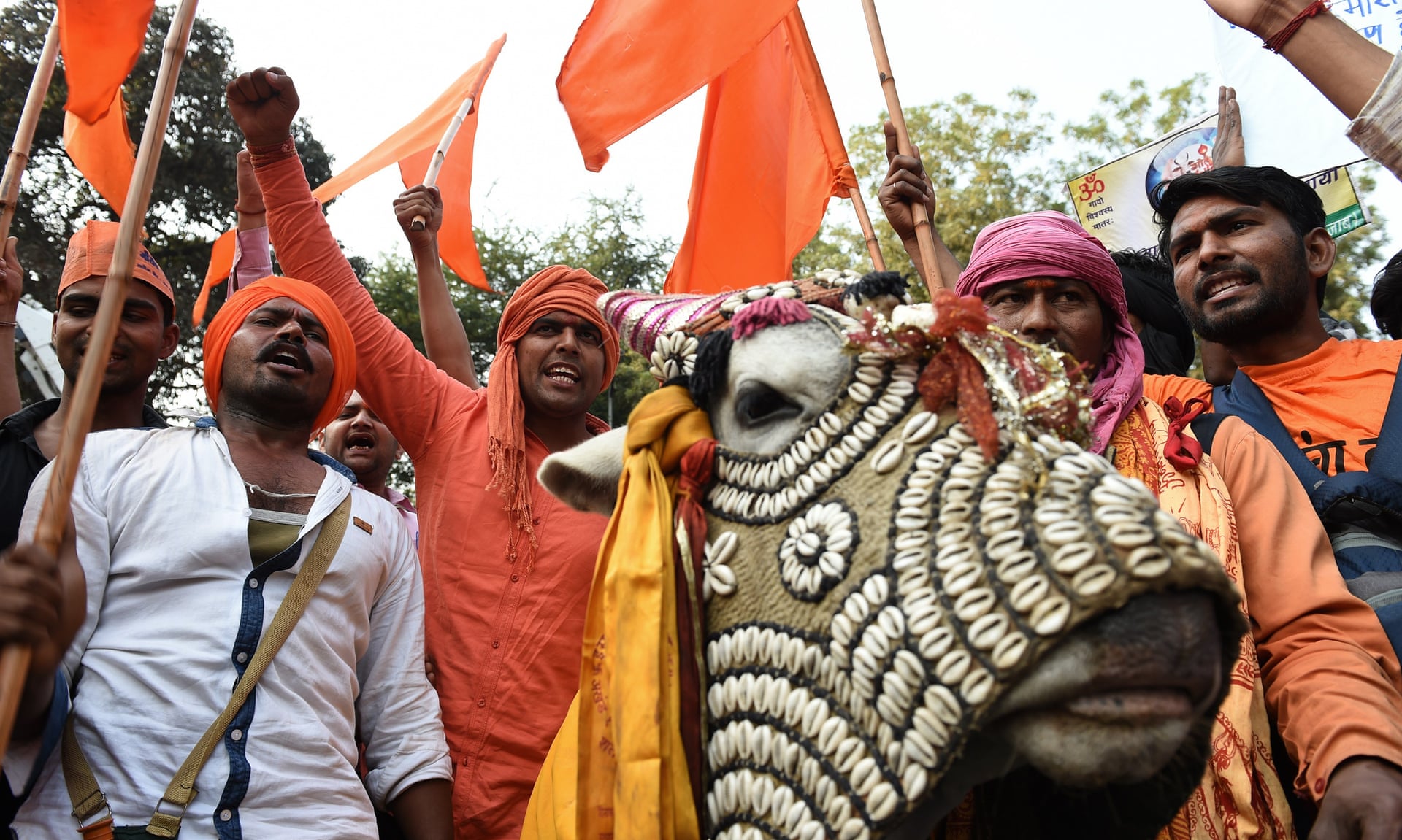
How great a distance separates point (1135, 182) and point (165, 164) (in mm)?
12587

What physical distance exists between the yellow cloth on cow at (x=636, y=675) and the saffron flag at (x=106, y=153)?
3.58 meters

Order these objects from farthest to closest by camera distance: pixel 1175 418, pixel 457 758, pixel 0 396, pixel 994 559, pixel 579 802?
pixel 0 396 < pixel 457 758 < pixel 1175 418 < pixel 579 802 < pixel 994 559

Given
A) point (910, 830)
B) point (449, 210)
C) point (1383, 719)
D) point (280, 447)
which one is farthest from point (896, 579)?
point (449, 210)

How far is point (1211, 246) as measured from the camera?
3246 mm

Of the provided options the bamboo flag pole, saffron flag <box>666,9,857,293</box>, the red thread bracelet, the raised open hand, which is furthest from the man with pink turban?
the raised open hand

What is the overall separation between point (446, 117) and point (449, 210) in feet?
1.55

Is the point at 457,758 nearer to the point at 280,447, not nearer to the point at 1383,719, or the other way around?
the point at 280,447

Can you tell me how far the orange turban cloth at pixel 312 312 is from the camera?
11.1 ft

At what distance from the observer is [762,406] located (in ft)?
5.96

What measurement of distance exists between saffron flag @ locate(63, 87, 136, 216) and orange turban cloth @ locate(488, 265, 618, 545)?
1.92 metres

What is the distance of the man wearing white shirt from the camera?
7.88 ft

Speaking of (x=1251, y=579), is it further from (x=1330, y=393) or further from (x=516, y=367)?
(x=516, y=367)

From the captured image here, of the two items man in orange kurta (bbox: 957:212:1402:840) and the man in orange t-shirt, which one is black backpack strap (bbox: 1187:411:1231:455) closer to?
man in orange kurta (bbox: 957:212:1402:840)

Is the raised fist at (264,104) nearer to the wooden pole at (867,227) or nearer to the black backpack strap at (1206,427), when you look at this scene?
the wooden pole at (867,227)
